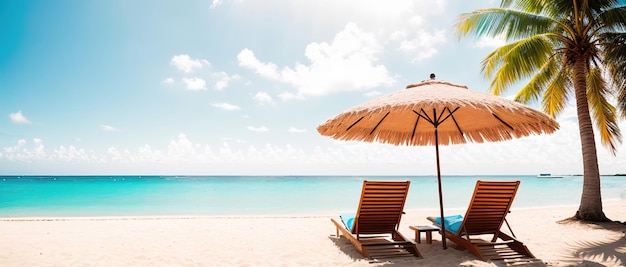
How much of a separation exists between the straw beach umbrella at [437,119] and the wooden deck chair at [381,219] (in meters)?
→ 0.51

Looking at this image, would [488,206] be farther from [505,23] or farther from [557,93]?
[557,93]

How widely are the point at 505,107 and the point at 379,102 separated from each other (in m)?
1.21

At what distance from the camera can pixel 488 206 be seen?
3848 mm

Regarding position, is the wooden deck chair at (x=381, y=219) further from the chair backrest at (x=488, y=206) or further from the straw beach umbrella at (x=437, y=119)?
the chair backrest at (x=488, y=206)

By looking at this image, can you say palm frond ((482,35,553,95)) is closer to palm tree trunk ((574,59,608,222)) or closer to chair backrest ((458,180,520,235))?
palm tree trunk ((574,59,608,222))

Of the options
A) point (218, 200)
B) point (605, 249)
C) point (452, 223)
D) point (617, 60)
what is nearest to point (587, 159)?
point (617, 60)

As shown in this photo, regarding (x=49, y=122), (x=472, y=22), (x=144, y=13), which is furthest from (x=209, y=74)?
(x=49, y=122)

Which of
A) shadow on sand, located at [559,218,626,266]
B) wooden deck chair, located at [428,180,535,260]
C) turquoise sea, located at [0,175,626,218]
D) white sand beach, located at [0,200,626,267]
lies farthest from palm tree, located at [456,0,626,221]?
turquoise sea, located at [0,175,626,218]

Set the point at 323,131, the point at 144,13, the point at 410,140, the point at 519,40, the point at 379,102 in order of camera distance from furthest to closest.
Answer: the point at 144,13 → the point at 519,40 → the point at 410,140 → the point at 323,131 → the point at 379,102

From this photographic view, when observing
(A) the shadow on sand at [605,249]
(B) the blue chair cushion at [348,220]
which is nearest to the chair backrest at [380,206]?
(B) the blue chair cushion at [348,220]

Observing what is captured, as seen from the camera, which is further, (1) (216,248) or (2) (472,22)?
(2) (472,22)

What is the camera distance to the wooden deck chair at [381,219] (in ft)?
12.3

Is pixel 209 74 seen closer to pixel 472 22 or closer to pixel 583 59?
pixel 472 22

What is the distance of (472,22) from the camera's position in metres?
7.09
